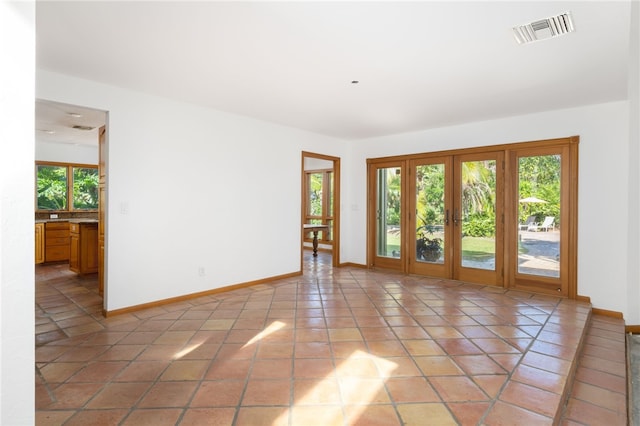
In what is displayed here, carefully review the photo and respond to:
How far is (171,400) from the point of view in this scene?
214cm

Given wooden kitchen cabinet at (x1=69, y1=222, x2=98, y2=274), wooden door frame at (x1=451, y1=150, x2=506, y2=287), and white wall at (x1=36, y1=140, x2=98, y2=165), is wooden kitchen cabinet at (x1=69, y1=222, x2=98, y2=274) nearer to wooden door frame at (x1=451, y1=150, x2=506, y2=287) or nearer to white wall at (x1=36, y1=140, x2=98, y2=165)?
white wall at (x1=36, y1=140, x2=98, y2=165)

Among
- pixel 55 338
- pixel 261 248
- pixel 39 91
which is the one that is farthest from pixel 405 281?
pixel 39 91

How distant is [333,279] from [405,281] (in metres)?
1.21

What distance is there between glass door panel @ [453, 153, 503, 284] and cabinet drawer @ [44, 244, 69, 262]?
25.3 ft

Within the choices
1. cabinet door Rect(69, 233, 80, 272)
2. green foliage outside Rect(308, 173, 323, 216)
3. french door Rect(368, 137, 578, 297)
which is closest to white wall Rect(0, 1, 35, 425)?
french door Rect(368, 137, 578, 297)

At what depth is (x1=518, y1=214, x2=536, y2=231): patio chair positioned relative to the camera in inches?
187

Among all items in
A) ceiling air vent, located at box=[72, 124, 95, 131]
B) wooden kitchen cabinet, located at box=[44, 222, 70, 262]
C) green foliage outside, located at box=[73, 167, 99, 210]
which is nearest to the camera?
ceiling air vent, located at box=[72, 124, 95, 131]

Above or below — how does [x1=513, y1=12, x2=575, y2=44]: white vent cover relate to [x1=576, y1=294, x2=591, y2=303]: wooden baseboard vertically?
above

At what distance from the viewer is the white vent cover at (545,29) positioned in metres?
2.36

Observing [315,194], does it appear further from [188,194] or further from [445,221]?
[188,194]

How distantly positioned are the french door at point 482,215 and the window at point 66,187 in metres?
6.65

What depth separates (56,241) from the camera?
6809 mm

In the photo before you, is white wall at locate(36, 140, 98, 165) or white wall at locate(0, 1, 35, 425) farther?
white wall at locate(36, 140, 98, 165)

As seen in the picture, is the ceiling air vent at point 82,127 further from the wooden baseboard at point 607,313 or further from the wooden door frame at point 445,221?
the wooden baseboard at point 607,313
